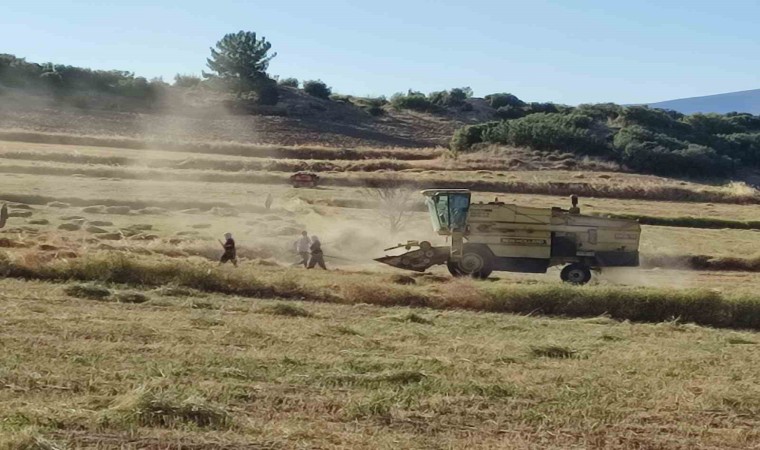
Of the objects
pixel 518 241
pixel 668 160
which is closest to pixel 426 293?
pixel 518 241

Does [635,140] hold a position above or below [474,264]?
above

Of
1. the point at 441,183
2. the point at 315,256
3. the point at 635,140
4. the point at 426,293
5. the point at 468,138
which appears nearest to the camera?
the point at 426,293

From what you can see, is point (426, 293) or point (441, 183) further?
point (441, 183)

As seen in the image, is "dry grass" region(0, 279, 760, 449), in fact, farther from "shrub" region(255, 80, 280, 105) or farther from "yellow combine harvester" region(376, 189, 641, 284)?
"shrub" region(255, 80, 280, 105)

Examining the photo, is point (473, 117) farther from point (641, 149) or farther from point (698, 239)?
point (698, 239)

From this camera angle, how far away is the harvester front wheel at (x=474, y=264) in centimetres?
2544

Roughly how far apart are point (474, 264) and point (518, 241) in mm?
1346

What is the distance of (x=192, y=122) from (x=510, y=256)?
5190 cm

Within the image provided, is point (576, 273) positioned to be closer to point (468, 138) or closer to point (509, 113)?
point (468, 138)

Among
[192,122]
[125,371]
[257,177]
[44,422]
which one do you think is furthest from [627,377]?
[192,122]

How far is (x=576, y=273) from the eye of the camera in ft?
85.0

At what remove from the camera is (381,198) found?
39.2 meters

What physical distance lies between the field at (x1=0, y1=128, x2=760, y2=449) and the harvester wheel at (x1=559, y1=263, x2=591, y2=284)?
0.75 meters

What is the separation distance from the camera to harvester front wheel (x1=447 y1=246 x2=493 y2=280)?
83.5ft
